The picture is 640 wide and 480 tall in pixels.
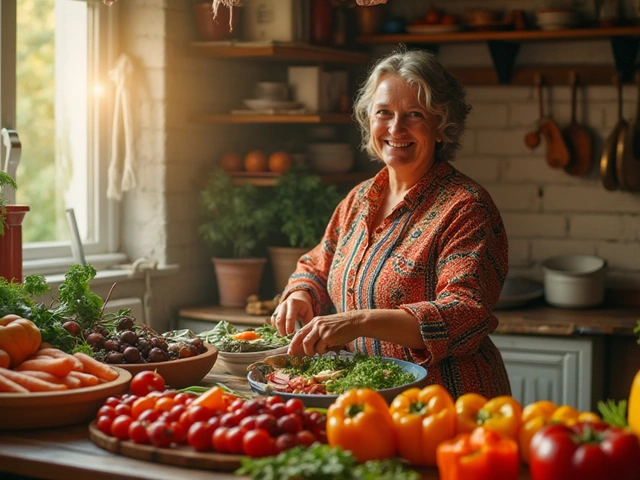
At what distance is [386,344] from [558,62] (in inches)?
88.9

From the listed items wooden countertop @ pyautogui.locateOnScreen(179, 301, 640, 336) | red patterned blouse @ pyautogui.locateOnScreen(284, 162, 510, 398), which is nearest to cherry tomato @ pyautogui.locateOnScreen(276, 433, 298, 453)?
red patterned blouse @ pyautogui.locateOnScreen(284, 162, 510, 398)

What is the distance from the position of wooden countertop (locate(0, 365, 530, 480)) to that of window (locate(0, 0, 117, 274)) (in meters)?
1.72

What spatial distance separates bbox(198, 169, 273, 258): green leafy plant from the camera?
405 centimetres

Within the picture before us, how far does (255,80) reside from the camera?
4.61 m

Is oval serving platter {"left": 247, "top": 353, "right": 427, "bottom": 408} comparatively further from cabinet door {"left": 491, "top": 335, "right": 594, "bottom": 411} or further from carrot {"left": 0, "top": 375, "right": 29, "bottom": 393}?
cabinet door {"left": 491, "top": 335, "right": 594, "bottom": 411}

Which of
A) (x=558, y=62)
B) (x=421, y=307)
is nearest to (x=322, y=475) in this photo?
(x=421, y=307)

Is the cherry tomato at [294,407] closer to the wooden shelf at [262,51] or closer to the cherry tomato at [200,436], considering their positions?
the cherry tomato at [200,436]

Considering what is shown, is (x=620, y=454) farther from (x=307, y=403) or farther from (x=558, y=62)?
(x=558, y=62)

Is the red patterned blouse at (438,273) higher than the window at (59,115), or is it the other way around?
the window at (59,115)

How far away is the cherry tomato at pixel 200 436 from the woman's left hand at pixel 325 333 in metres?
0.57

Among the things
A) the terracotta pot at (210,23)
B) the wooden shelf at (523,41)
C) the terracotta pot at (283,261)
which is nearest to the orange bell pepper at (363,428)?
the terracotta pot at (283,261)

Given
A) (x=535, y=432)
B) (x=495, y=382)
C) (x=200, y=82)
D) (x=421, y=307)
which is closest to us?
(x=535, y=432)

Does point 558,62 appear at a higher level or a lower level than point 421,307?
higher

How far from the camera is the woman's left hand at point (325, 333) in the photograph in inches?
89.7
